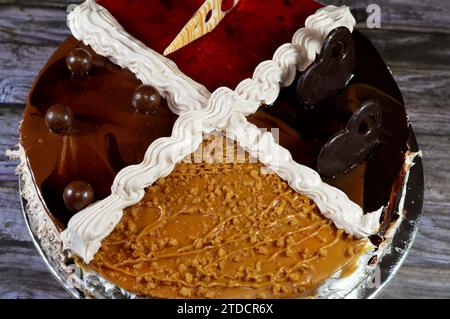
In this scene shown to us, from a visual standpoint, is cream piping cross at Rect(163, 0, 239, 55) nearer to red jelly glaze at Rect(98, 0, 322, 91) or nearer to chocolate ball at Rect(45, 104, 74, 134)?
red jelly glaze at Rect(98, 0, 322, 91)

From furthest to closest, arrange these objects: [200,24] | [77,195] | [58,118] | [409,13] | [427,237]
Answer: [409,13]
[427,237]
[200,24]
[58,118]
[77,195]

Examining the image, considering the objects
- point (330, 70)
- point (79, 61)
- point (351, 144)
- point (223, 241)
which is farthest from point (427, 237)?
point (79, 61)

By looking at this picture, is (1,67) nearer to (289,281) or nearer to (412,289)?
(289,281)

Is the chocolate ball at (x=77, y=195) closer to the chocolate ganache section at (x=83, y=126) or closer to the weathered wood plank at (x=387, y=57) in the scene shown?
the chocolate ganache section at (x=83, y=126)

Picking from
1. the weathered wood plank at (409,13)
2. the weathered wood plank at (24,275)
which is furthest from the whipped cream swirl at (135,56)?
the weathered wood plank at (409,13)

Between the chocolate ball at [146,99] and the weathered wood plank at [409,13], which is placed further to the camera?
the weathered wood plank at [409,13]

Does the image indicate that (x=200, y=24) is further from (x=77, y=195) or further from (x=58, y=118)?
(x=77, y=195)
